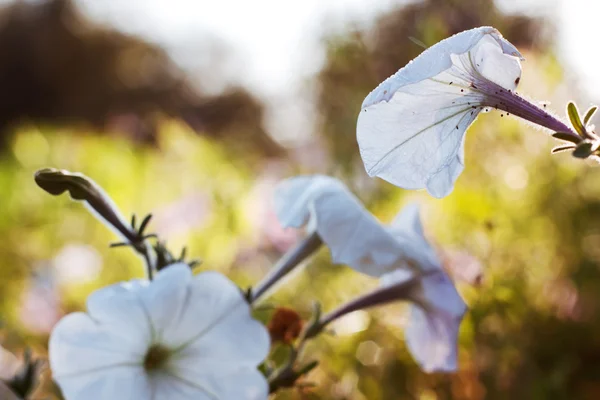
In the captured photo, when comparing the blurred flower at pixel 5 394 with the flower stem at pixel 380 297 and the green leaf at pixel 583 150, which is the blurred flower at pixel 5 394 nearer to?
the flower stem at pixel 380 297

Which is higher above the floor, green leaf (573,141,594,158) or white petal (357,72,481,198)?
white petal (357,72,481,198)

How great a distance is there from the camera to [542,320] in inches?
47.6

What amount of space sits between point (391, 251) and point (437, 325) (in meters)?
0.14

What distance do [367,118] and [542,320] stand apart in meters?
0.86

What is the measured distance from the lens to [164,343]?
0.62 metres

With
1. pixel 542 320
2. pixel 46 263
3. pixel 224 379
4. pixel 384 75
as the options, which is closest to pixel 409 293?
pixel 224 379

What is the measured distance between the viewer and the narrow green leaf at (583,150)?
0.41 meters

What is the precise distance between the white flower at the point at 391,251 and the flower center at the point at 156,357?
0.59 ft

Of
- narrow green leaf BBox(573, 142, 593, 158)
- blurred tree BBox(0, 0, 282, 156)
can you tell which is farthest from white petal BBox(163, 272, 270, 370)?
blurred tree BBox(0, 0, 282, 156)

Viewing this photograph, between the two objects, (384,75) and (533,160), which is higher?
(384,75)

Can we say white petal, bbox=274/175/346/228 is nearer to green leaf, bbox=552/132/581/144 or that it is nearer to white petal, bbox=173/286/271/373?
white petal, bbox=173/286/271/373

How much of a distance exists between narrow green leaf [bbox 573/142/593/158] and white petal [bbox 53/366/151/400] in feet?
1.26

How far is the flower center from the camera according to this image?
0.61 m

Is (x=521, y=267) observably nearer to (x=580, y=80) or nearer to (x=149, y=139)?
(x=580, y=80)
